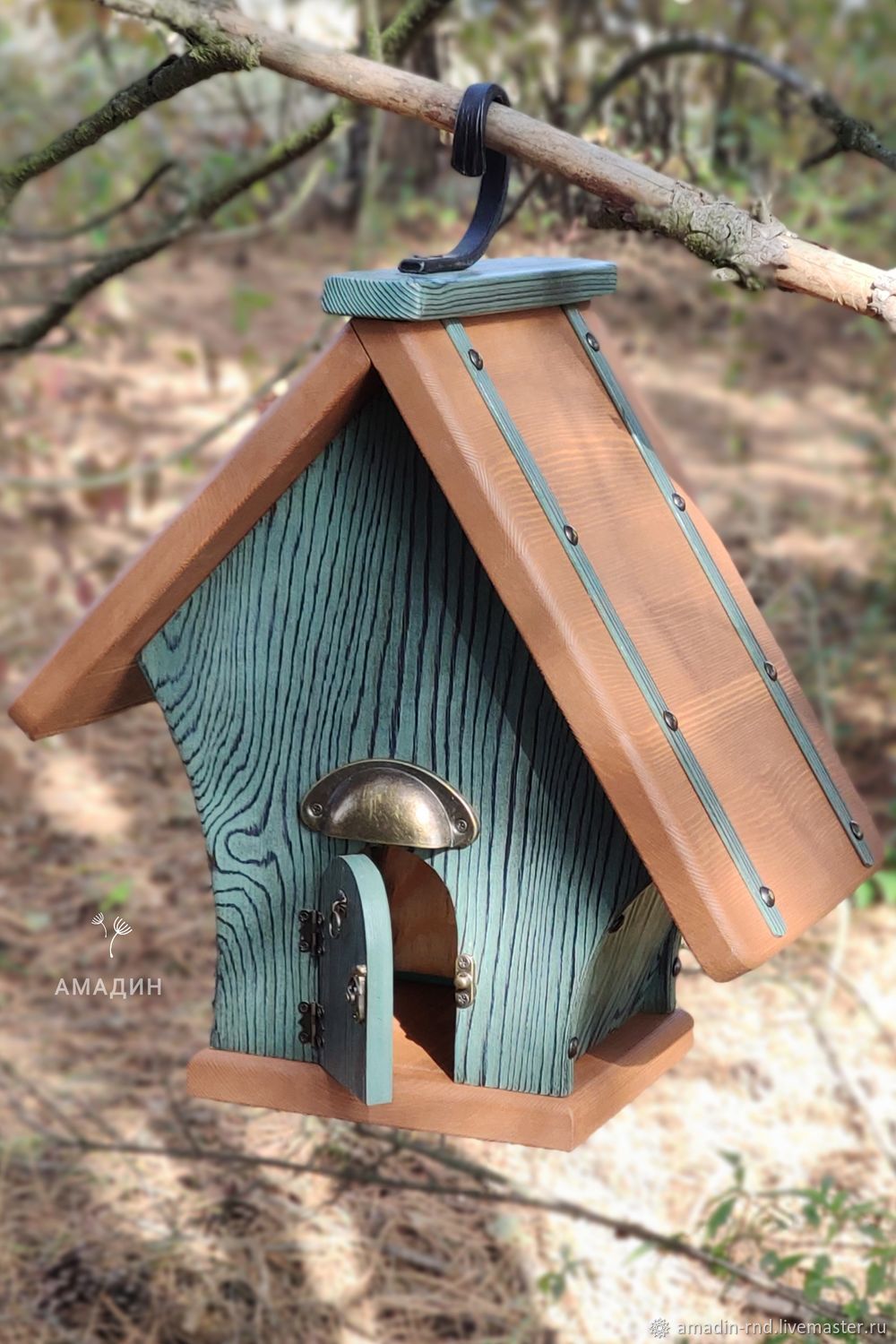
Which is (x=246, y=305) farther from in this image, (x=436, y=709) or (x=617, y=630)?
(x=617, y=630)

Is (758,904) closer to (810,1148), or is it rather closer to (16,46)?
(810,1148)

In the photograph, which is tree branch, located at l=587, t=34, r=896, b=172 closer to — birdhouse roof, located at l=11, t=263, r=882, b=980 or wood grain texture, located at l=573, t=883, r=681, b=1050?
birdhouse roof, located at l=11, t=263, r=882, b=980

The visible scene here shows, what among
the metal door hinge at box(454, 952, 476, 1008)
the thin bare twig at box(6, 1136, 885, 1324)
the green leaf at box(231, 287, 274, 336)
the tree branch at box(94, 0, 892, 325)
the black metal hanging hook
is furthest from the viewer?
the green leaf at box(231, 287, 274, 336)

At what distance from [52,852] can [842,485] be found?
442 cm

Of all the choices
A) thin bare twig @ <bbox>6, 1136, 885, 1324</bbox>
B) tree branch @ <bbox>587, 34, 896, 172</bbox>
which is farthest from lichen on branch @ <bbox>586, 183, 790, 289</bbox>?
thin bare twig @ <bbox>6, 1136, 885, 1324</bbox>

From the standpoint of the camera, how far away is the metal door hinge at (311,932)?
1.63 meters

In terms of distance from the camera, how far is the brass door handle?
1521 mm

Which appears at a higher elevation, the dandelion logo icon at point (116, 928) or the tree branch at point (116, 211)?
the tree branch at point (116, 211)

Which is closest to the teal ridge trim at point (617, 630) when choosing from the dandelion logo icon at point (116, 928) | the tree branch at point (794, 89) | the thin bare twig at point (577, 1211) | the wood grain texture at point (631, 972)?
the wood grain texture at point (631, 972)

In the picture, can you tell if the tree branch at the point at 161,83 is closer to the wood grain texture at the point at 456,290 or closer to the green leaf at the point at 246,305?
the wood grain texture at the point at 456,290

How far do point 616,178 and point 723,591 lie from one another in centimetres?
57

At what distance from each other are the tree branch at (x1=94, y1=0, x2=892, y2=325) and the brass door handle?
0.60 meters

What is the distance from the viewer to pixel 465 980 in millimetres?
1544

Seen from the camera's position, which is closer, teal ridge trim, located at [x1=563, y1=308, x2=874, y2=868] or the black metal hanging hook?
the black metal hanging hook
